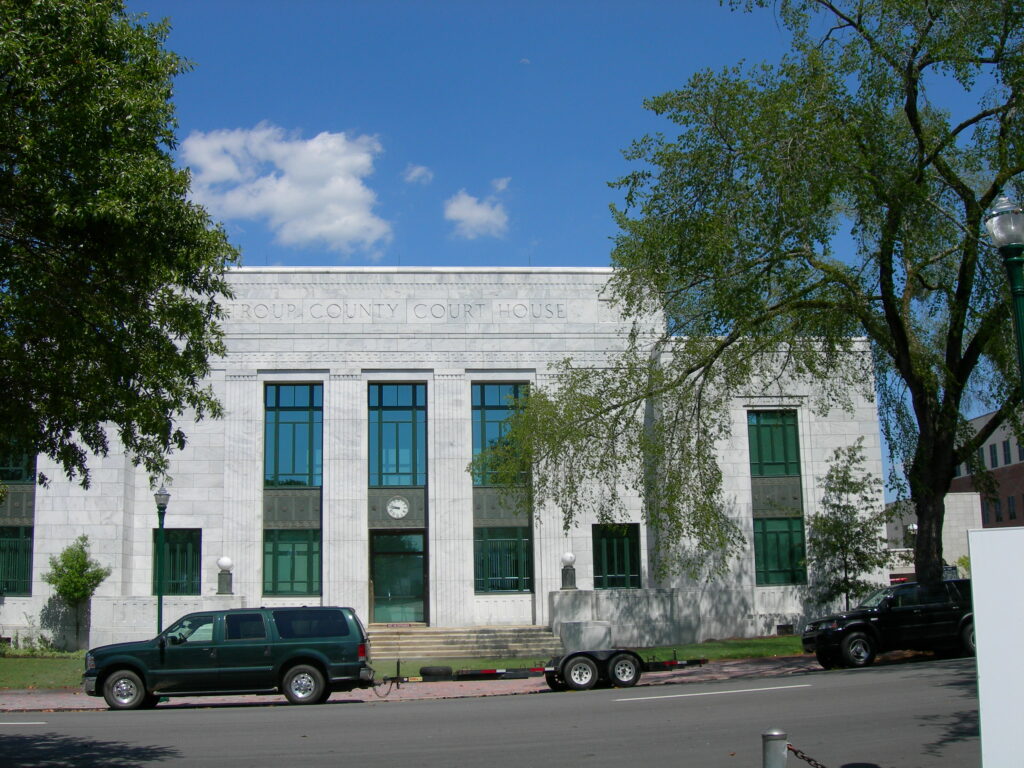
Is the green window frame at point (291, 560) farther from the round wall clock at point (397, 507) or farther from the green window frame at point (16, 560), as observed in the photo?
the green window frame at point (16, 560)

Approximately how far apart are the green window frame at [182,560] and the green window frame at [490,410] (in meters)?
8.82

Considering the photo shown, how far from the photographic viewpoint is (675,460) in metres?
23.3

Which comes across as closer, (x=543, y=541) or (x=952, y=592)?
(x=952, y=592)

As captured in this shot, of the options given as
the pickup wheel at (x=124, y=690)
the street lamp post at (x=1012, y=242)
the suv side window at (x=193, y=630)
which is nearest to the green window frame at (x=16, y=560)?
the pickup wheel at (x=124, y=690)

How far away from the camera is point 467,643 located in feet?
92.6

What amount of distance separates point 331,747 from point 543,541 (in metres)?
18.1

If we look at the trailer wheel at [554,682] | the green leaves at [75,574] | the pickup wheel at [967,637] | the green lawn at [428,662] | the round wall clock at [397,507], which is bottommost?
the green lawn at [428,662]

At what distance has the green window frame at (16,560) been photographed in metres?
29.8

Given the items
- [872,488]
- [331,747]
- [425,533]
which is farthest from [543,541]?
[331,747]

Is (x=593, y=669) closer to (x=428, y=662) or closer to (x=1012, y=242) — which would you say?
(x=428, y=662)

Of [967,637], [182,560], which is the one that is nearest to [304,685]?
[967,637]

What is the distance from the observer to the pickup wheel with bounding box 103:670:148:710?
57.7 feet

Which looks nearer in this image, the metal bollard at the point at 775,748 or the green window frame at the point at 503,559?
the metal bollard at the point at 775,748

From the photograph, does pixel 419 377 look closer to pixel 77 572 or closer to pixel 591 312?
pixel 591 312
